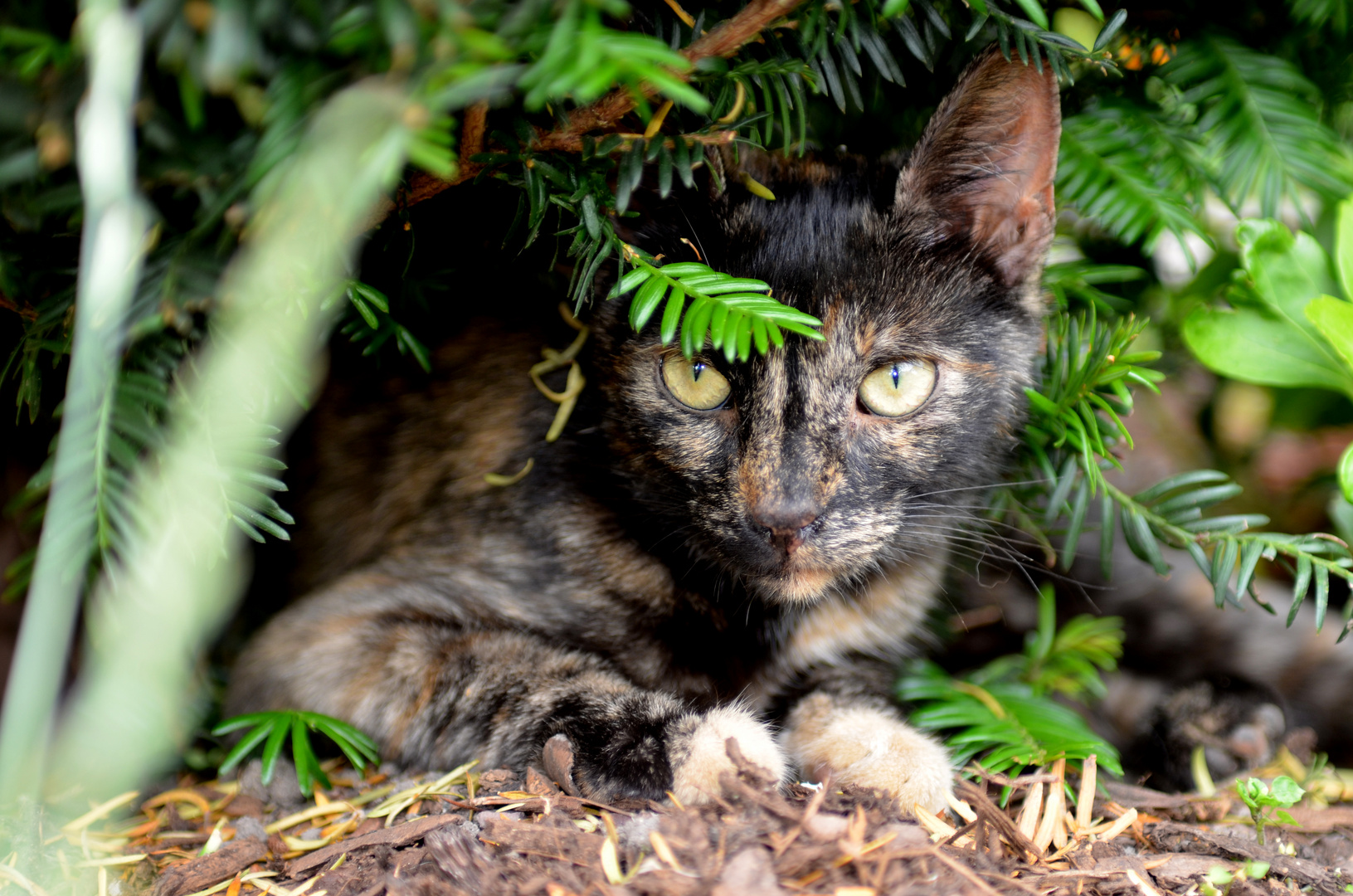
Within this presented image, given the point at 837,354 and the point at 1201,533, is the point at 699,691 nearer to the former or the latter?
the point at 837,354

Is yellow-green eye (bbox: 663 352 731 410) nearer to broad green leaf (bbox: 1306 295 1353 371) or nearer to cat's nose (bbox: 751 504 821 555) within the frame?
cat's nose (bbox: 751 504 821 555)

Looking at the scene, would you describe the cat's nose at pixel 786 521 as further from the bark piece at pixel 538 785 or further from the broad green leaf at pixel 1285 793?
the broad green leaf at pixel 1285 793

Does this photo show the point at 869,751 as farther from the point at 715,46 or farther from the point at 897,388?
the point at 715,46

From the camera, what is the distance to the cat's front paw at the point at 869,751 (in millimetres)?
1587

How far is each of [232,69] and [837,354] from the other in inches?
42.4

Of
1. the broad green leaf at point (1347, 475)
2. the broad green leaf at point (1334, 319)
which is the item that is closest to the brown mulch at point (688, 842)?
the broad green leaf at point (1347, 475)

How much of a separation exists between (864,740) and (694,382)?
75 centimetres

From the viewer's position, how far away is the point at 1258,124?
195 cm

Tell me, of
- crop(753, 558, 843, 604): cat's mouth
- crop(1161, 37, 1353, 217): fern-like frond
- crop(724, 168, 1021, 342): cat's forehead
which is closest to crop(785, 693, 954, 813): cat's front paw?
crop(753, 558, 843, 604): cat's mouth

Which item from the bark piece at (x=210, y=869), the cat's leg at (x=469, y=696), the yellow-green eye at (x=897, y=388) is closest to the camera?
the bark piece at (x=210, y=869)

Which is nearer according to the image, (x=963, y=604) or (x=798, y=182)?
(x=798, y=182)

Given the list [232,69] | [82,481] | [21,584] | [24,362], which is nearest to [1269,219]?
[232,69]

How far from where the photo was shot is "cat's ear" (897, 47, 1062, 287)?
1.70 metres

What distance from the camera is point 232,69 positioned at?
96 cm
